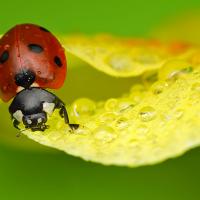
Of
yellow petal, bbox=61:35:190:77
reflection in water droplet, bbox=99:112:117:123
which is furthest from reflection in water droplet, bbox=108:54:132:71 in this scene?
reflection in water droplet, bbox=99:112:117:123

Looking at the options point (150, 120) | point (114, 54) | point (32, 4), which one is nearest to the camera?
point (150, 120)

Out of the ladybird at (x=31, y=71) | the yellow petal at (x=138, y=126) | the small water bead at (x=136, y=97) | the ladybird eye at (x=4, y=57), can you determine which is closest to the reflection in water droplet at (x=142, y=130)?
the yellow petal at (x=138, y=126)

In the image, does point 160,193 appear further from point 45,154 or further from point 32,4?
point 32,4

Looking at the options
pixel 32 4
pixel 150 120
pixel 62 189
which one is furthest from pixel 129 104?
pixel 32 4

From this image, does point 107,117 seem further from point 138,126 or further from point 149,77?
point 149,77

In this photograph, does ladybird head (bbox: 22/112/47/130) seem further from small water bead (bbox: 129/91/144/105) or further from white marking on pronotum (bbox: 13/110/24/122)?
small water bead (bbox: 129/91/144/105)

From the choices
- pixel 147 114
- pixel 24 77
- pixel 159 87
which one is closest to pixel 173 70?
pixel 159 87

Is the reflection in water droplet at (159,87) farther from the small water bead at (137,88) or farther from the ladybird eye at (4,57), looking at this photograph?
the ladybird eye at (4,57)
